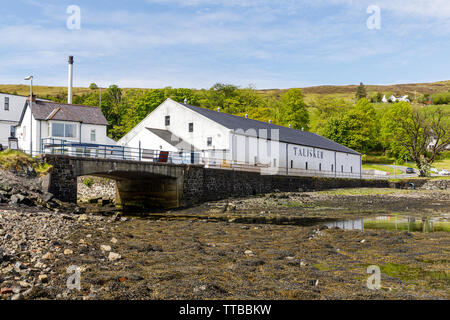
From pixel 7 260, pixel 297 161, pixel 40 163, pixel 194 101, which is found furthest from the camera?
pixel 194 101

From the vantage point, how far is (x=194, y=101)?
70.9 meters

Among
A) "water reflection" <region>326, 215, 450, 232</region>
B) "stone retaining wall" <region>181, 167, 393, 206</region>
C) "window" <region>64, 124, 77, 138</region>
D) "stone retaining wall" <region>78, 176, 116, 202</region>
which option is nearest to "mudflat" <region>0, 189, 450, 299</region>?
"water reflection" <region>326, 215, 450, 232</region>

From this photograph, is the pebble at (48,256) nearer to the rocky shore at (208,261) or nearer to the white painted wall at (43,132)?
the rocky shore at (208,261)

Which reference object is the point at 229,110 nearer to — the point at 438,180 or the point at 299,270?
the point at 438,180

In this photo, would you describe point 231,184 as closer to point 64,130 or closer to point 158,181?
point 158,181

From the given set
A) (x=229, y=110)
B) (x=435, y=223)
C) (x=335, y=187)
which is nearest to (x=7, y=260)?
(x=435, y=223)

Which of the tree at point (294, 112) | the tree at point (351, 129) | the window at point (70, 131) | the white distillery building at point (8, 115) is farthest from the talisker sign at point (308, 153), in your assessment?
the white distillery building at point (8, 115)

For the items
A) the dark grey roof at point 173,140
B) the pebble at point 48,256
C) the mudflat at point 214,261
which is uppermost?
the dark grey roof at point 173,140

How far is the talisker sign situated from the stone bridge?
8200 mm

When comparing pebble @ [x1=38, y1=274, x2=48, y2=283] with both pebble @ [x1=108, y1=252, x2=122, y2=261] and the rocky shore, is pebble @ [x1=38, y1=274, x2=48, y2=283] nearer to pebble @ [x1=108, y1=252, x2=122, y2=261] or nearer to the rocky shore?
the rocky shore

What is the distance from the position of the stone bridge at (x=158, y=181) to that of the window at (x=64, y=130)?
665cm

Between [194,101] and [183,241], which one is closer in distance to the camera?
[183,241]

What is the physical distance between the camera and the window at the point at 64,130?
118 ft
